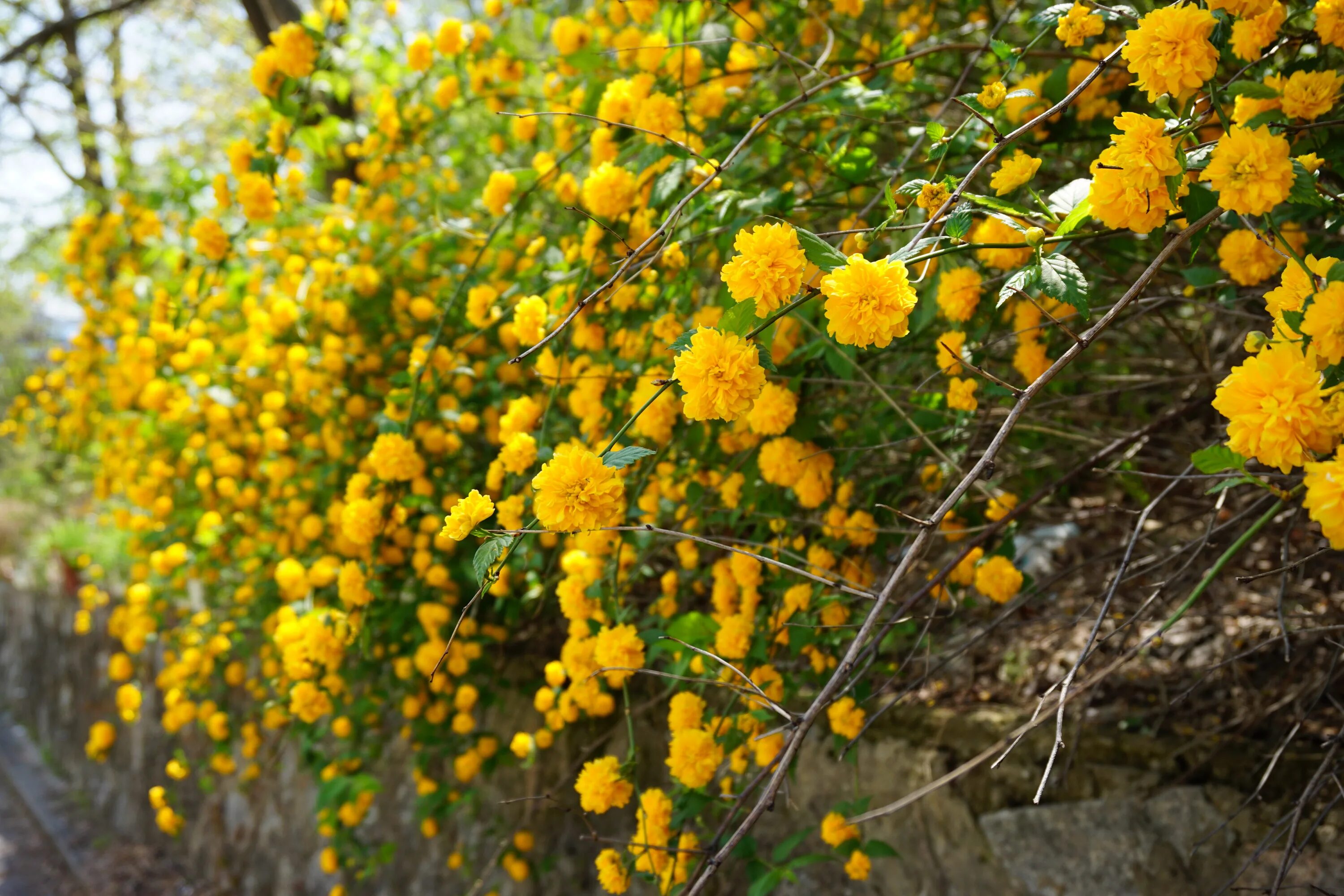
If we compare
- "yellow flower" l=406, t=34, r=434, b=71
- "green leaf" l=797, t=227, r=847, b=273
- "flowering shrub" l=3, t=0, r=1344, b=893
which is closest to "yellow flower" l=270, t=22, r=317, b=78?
"flowering shrub" l=3, t=0, r=1344, b=893

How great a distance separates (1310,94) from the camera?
108cm

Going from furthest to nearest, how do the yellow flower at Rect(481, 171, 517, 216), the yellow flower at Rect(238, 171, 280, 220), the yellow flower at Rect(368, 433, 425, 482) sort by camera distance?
the yellow flower at Rect(238, 171, 280, 220) → the yellow flower at Rect(481, 171, 517, 216) → the yellow flower at Rect(368, 433, 425, 482)

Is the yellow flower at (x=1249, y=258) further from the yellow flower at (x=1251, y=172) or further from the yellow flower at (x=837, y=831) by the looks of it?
the yellow flower at (x=837, y=831)

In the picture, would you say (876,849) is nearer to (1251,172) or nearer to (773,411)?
(773,411)

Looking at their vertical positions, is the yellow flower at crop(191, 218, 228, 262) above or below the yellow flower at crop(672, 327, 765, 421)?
above

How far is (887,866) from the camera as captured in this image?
193 cm

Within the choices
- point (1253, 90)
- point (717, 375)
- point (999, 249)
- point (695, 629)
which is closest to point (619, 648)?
point (695, 629)

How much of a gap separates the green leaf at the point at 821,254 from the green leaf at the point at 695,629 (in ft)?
2.58

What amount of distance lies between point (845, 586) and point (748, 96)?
1179 mm

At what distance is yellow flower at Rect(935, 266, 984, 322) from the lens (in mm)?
1353

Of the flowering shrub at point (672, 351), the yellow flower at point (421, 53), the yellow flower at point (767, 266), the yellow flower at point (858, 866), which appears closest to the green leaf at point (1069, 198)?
the flowering shrub at point (672, 351)

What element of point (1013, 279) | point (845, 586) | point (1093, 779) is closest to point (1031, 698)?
point (1093, 779)

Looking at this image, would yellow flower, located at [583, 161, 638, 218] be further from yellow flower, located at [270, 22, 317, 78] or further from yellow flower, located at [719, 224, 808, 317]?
yellow flower, located at [270, 22, 317, 78]

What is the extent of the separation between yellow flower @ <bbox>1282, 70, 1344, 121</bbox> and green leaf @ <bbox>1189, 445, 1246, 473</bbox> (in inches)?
16.6
